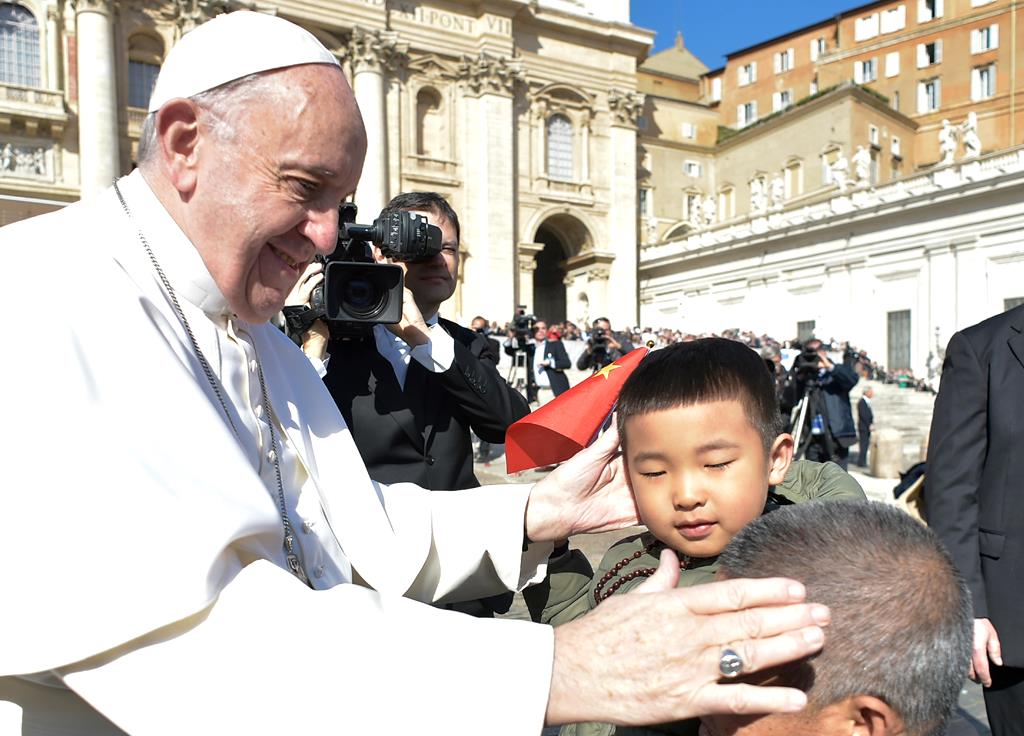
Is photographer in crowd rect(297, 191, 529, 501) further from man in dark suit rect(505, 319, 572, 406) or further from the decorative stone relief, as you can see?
the decorative stone relief

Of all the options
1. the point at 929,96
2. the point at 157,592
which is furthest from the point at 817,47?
the point at 157,592

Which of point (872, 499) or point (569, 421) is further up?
point (569, 421)

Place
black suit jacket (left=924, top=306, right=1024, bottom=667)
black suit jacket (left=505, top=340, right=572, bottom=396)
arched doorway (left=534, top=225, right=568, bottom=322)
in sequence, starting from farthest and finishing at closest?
arched doorway (left=534, top=225, right=568, bottom=322) < black suit jacket (left=505, top=340, right=572, bottom=396) < black suit jacket (left=924, top=306, right=1024, bottom=667)

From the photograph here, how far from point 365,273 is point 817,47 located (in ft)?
180

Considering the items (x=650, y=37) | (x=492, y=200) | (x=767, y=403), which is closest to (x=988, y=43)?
(x=650, y=37)

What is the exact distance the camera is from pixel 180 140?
152 cm

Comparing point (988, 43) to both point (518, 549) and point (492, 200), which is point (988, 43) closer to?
point (492, 200)

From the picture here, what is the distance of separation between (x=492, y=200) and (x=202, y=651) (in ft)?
98.6

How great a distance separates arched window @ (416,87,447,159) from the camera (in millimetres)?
30141

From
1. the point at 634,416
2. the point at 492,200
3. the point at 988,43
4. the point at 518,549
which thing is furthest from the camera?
the point at 988,43

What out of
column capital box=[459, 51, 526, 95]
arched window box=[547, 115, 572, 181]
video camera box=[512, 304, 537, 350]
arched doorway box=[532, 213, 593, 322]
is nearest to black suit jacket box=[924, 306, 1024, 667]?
video camera box=[512, 304, 537, 350]

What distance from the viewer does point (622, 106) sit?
33781 millimetres

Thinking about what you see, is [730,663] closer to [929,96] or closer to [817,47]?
[929,96]

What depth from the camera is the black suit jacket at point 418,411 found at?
2.79 metres
